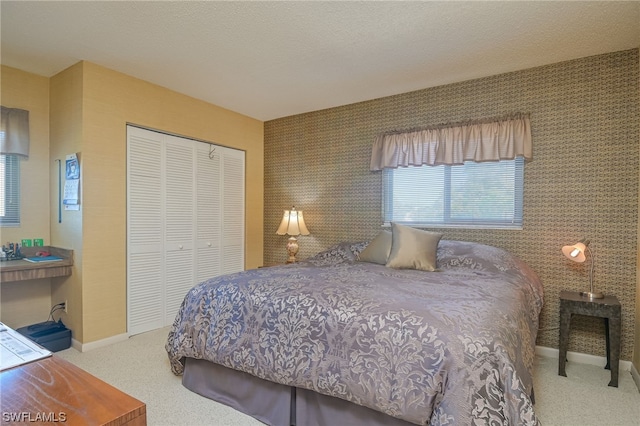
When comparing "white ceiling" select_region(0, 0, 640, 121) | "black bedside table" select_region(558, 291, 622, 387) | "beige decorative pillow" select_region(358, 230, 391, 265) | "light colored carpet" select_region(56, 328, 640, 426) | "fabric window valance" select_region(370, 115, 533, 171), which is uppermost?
"white ceiling" select_region(0, 0, 640, 121)

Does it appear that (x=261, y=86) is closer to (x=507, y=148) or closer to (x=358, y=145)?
(x=358, y=145)

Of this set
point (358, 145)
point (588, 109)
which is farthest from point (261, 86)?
point (588, 109)

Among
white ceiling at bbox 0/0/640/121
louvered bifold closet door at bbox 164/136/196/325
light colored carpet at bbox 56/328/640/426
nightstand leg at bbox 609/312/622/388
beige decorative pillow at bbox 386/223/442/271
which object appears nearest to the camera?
light colored carpet at bbox 56/328/640/426

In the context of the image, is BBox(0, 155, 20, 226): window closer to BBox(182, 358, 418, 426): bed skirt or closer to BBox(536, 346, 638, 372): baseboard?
BBox(182, 358, 418, 426): bed skirt

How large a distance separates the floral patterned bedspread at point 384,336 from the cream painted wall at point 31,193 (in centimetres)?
189

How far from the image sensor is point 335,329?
1.62m

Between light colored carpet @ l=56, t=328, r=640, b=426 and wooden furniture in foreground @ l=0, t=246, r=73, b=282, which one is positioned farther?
wooden furniture in foreground @ l=0, t=246, r=73, b=282

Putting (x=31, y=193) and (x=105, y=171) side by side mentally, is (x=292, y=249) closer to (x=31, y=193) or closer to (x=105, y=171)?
(x=105, y=171)

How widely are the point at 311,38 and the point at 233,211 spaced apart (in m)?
2.47

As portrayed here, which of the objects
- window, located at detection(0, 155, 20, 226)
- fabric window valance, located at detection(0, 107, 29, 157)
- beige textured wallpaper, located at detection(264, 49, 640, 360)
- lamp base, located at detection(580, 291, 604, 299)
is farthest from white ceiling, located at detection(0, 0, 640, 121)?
lamp base, located at detection(580, 291, 604, 299)

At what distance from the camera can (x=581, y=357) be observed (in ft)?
8.93

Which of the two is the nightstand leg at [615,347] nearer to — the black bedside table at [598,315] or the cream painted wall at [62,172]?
the black bedside table at [598,315]

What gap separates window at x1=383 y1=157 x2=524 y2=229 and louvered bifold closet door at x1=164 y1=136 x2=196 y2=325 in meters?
2.21

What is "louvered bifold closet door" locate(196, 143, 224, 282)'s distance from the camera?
3871 millimetres
